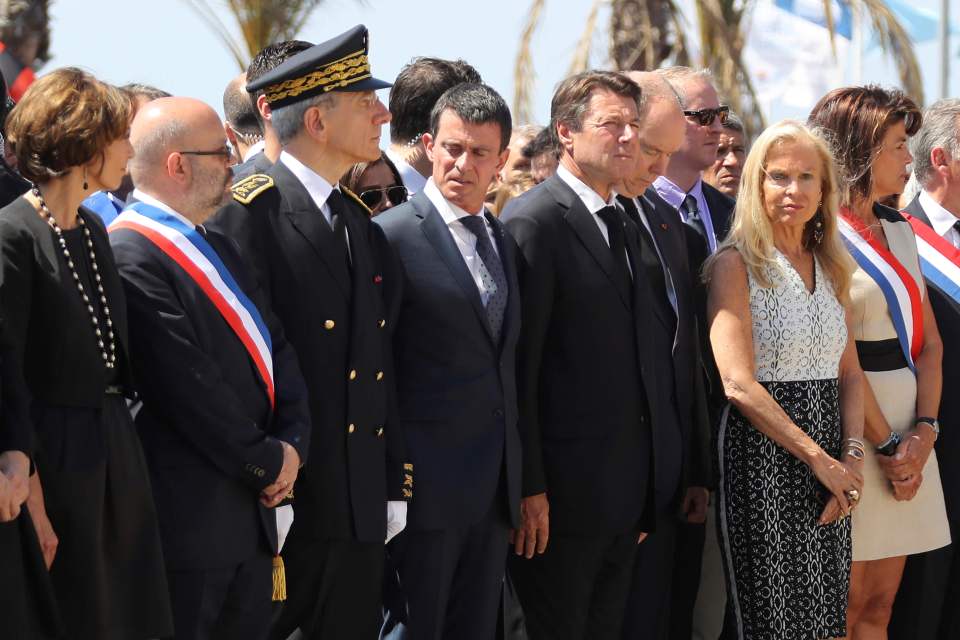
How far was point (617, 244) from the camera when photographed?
5.41 meters

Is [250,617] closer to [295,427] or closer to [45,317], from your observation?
[295,427]

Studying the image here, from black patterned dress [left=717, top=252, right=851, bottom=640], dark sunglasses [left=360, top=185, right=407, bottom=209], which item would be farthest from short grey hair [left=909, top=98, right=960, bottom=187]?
dark sunglasses [left=360, top=185, right=407, bottom=209]

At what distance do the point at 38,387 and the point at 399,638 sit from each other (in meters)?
1.57

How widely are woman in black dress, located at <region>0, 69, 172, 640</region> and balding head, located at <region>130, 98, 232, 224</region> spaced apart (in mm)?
280

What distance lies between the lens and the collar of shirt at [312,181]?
4.72 metres

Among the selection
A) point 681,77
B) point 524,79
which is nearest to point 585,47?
point 524,79

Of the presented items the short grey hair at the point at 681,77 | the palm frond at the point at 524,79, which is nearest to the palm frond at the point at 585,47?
the palm frond at the point at 524,79

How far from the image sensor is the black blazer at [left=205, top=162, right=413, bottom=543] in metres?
4.57

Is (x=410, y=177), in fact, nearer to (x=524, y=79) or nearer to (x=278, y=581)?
(x=278, y=581)

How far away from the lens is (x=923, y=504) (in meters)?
5.99

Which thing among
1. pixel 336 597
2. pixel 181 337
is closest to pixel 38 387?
Answer: pixel 181 337

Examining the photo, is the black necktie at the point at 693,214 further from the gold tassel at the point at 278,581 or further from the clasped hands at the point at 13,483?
the clasped hands at the point at 13,483

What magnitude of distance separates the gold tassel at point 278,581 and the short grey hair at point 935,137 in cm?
364

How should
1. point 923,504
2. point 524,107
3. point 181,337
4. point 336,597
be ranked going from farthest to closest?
point 524,107
point 923,504
point 336,597
point 181,337
